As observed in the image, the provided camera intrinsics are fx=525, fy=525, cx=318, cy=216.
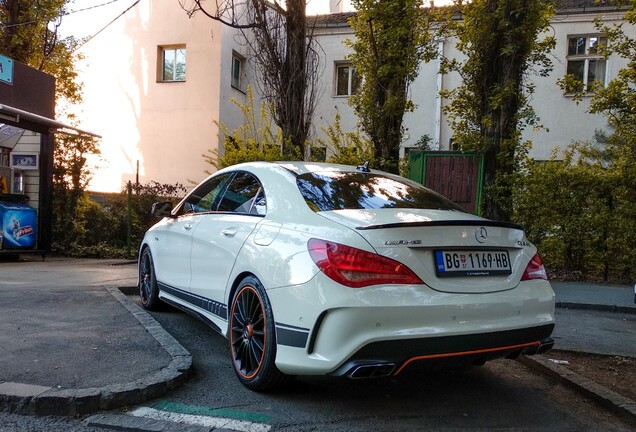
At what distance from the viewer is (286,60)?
10.2 meters

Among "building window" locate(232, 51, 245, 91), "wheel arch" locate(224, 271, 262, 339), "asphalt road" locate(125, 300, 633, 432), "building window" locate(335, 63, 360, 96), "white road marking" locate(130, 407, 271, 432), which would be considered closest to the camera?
"white road marking" locate(130, 407, 271, 432)

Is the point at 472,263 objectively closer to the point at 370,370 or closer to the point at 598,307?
the point at 370,370

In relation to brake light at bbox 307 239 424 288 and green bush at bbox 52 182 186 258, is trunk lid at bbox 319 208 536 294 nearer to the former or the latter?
brake light at bbox 307 239 424 288

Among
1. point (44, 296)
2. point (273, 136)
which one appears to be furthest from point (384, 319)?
point (273, 136)

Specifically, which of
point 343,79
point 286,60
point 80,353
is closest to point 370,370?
point 80,353

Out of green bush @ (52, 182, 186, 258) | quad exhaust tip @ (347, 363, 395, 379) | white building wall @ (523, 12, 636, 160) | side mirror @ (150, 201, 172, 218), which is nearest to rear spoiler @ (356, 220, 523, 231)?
quad exhaust tip @ (347, 363, 395, 379)

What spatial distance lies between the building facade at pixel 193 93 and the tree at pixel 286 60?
21.8 feet

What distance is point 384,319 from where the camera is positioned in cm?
289

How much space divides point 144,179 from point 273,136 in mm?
8293

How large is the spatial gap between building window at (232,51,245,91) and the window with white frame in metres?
1.72

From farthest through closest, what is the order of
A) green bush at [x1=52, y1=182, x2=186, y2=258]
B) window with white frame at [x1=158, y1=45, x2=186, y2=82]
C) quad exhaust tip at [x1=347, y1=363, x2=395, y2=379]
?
window with white frame at [x1=158, y1=45, x2=186, y2=82]
green bush at [x1=52, y1=182, x2=186, y2=258]
quad exhaust tip at [x1=347, y1=363, x2=395, y2=379]

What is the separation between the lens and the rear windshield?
11.8 feet

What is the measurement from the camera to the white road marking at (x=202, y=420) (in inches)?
118

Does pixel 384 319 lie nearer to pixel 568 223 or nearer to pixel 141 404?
pixel 141 404
